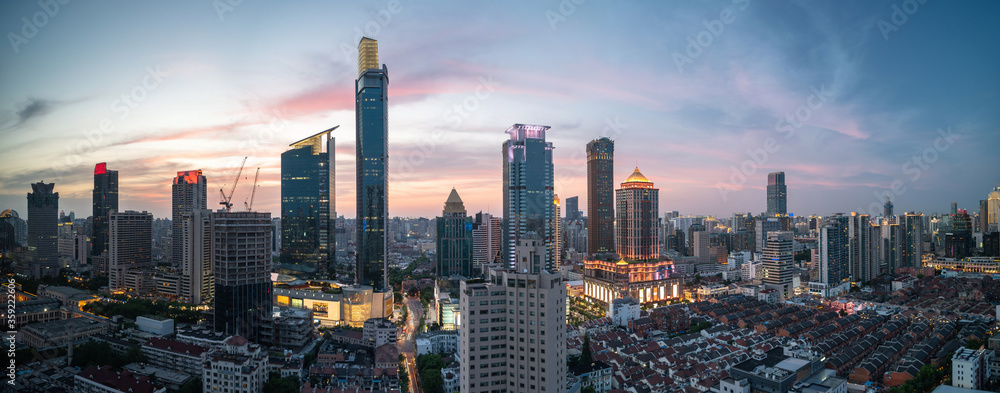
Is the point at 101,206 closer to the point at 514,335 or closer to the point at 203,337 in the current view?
the point at 203,337

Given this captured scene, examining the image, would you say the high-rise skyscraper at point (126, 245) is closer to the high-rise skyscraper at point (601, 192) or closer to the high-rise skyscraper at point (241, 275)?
the high-rise skyscraper at point (241, 275)

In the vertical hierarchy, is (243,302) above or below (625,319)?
above

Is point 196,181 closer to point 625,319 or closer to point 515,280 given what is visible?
point 625,319

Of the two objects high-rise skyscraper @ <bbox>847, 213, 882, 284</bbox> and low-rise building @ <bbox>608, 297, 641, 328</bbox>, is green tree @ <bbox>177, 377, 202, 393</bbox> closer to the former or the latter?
low-rise building @ <bbox>608, 297, 641, 328</bbox>

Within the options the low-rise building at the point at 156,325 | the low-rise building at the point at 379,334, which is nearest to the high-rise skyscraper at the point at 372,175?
the low-rise building at the point at 379,334

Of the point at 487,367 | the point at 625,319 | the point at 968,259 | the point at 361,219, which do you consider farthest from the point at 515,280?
the point at 968,259

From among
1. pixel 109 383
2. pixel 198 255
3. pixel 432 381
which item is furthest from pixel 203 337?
pixel 198 255

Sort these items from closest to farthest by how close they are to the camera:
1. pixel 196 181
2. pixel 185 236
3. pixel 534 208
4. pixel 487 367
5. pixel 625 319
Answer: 1. pixel 487 367
2. pixel 625 319
3. pixel 185 236
4. pixel 534 208
5. pixel 196 181
